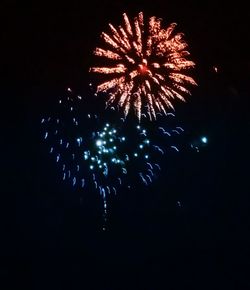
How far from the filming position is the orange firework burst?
349 inches

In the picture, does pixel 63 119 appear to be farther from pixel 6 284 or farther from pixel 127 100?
pixel 6 284

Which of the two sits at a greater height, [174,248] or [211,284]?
[174,248]

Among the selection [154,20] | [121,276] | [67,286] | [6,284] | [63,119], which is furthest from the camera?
[121,276]

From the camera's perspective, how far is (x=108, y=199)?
15594 mm

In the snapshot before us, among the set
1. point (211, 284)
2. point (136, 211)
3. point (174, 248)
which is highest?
point (136, 211)

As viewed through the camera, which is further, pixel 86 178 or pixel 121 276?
pixel 121 276

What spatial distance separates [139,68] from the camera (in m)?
9.02

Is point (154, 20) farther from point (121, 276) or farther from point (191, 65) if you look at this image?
point (121, 276)

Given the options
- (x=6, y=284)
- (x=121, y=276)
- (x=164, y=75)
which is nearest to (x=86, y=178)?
(x=164, y=75)

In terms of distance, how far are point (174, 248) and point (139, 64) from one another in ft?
26.2

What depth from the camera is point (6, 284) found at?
42.0 feet

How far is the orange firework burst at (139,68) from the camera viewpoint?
886 centimetres

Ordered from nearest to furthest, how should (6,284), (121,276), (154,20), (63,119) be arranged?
1. (154,20)
2. (63,119)
3. (6,284)
4. (121,276)

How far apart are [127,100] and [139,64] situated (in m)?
0.67
